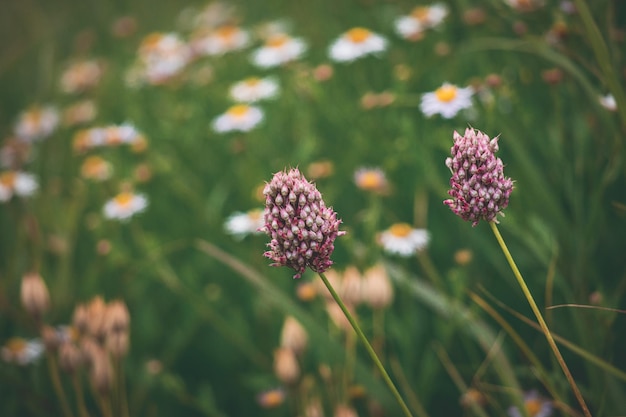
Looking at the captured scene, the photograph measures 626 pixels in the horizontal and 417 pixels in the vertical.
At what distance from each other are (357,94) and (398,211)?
590mm

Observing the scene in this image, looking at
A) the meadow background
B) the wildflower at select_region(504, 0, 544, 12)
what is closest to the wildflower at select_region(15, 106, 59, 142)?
the meadow background

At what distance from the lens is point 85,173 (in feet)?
6.75

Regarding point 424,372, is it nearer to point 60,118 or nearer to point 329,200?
point 329,200

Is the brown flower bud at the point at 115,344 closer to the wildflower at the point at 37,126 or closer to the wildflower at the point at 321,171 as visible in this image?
the wildflower at the point at 321,171

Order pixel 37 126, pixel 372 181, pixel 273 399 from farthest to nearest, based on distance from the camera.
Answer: pixel 37 126 → pixel 372 181 → pixel 273 399

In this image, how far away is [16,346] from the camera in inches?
55.4

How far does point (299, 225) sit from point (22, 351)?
3.56 ft

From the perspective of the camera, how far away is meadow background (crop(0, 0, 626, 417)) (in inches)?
41.0

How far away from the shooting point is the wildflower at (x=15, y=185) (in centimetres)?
185

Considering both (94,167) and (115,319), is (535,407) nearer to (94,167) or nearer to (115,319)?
(115,319)

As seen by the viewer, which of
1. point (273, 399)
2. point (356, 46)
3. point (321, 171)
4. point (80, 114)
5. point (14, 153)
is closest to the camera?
point (273, 399)

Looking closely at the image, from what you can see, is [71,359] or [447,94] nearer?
[71,359]

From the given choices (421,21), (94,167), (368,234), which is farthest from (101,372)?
(421,21)

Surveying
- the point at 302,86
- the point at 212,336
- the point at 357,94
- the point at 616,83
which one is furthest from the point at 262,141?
the point at 616,83
